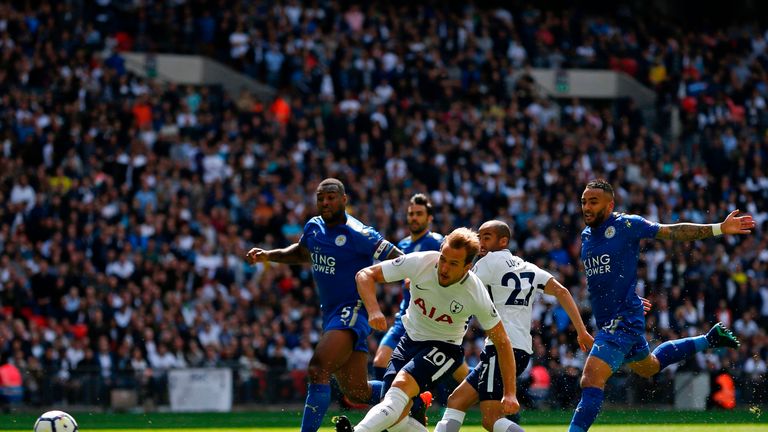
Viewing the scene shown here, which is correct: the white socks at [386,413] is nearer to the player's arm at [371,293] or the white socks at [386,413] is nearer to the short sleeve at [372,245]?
the player's arm at [371,293]

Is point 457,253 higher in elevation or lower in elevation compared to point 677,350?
higher

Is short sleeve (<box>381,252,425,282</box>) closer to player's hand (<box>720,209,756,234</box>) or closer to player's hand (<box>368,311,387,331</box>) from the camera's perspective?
player's hand (<box>368,311,387,331</box>)

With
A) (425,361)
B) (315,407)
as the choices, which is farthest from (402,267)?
(315,407)

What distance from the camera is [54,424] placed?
1130 centimetres

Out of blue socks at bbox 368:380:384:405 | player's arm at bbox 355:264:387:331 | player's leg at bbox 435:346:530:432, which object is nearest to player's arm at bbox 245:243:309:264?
blue socks at bbox 368:380:384:405

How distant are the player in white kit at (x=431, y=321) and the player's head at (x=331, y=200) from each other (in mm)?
1717

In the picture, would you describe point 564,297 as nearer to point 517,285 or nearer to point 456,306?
point 517,285

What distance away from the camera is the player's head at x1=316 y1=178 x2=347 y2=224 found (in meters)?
12.0

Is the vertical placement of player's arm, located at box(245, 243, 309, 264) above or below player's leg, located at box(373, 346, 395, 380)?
above

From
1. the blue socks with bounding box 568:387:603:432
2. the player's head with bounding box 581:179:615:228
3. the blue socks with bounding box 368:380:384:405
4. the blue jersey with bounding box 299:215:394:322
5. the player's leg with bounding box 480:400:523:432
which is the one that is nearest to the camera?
the player's leg with bounding box 480:400:523:432

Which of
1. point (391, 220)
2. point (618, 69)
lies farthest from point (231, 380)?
point (618, 69)

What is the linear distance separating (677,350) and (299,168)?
1415 cm

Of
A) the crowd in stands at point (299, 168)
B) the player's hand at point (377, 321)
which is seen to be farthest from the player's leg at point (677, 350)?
the crowd in stands at point (299, 168)

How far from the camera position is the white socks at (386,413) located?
979cm
